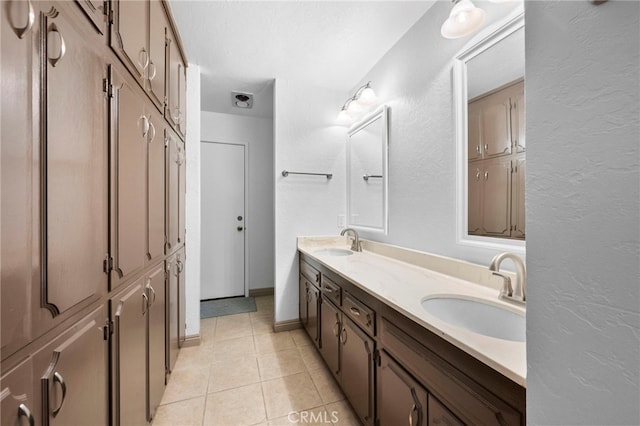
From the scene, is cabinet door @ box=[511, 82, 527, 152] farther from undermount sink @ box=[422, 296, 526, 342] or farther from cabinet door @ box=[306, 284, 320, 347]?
cabinet door @ box=[306, 284, 320, 347]

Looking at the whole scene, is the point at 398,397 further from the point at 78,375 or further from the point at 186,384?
the point at 186,384

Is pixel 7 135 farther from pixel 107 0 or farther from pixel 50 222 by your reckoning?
pixel 107 0

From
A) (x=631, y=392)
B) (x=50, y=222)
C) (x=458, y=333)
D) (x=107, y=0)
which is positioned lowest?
(x=458, y=333)

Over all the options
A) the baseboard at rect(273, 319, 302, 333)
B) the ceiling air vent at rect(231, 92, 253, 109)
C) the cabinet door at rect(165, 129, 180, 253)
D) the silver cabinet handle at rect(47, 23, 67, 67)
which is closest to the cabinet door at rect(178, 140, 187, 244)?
the cabinet door at rect(165, 129, 180, 253)

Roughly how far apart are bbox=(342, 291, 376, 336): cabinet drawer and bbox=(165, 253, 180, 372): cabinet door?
1097 millimetres

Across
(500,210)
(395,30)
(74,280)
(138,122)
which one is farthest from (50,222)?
(395,30)

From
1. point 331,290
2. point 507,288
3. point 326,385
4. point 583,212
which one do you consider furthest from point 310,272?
point 583,212

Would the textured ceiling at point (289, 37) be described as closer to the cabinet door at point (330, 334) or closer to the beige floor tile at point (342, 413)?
the cabinet door at point (330, 334)

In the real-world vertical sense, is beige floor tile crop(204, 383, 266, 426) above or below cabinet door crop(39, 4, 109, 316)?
below

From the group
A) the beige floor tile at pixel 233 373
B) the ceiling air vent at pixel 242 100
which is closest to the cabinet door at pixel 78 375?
the beige floor tile at pixel 233 373

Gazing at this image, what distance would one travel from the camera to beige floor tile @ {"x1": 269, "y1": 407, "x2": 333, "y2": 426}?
54.1 inches

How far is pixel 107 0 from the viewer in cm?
85

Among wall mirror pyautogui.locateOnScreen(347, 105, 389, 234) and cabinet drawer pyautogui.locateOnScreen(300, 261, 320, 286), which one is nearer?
cabinet drawer pyautogui.locateOnScreen(300, 261, 320, 286)

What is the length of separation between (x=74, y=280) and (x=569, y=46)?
1.16 m
